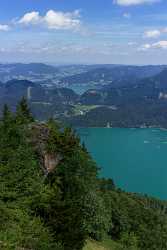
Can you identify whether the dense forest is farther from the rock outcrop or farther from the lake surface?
the lake surface

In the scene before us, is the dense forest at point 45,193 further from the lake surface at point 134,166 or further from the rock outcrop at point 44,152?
the lake surface at point 134,166

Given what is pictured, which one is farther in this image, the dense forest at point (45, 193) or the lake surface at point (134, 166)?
the lake surface at point (134, 166)

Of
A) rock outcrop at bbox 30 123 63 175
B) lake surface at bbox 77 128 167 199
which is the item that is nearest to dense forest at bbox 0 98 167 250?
rock outcrop at bbox 30 123 63 175

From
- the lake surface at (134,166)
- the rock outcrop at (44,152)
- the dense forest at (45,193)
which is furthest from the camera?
the lake surface at (134,166)

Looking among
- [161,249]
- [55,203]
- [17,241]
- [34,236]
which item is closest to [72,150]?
[55,203]

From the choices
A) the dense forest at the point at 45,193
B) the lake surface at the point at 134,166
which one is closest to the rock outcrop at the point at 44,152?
the dense forest at the point at 45,193

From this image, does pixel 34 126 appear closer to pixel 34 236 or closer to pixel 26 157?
pixel 26 157

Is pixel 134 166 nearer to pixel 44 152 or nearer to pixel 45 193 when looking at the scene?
pixel 44 152

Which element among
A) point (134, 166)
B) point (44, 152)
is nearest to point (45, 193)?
point (44, 152)
